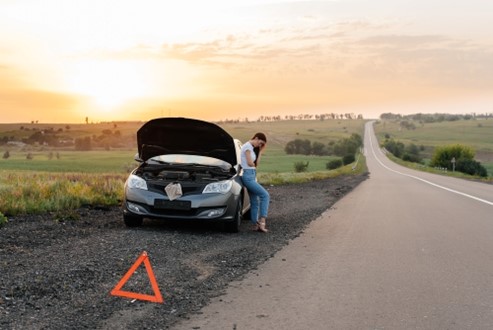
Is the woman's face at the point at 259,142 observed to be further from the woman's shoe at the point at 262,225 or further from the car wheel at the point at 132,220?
the car wheel at the point at 132,220

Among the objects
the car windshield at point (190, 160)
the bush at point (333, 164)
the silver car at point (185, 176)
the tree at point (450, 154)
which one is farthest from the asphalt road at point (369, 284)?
the tree at point (450, 154)

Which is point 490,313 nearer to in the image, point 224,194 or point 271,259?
point 271,259

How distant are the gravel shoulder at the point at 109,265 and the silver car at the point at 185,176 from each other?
15.3 inches

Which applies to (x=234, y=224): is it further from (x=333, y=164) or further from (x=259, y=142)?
(x=333, y=164)

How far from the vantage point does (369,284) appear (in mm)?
6348

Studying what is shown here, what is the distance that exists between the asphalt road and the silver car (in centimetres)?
153

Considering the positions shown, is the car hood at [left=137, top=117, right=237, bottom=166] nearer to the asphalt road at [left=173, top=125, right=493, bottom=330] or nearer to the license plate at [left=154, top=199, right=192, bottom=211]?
the license plate at [left=154, top=199, right=192, bottom=211]

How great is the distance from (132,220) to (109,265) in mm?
3403

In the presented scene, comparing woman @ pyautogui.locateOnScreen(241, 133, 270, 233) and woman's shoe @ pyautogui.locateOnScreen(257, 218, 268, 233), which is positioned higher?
woman @ pyautogui.locateOnScreen(241, 133, 270, 233)

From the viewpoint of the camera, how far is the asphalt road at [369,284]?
4922 mm

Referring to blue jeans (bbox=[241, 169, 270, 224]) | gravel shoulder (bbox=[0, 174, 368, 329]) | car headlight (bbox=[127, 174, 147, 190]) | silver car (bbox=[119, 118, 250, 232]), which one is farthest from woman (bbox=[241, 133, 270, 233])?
car headlight (bbox=[127, 174, 147, 190])

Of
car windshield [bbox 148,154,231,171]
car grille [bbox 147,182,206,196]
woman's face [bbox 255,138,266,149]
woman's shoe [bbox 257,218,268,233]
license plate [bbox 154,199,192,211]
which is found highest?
woman's face [bbox 255,138,266,149]

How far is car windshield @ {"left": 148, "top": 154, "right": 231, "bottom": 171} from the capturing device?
1081 cm

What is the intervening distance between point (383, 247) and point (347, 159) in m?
75.9
